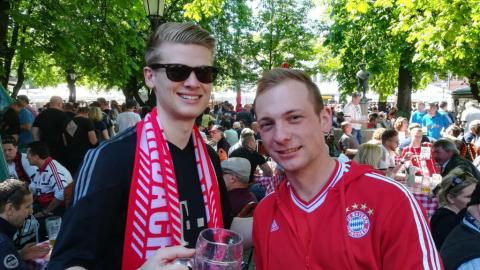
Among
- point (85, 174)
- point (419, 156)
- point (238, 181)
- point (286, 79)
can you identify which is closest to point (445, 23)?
point (419, 156)

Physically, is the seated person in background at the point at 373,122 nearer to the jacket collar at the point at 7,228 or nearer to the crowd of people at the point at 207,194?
the jacket collar at the point at 7,228

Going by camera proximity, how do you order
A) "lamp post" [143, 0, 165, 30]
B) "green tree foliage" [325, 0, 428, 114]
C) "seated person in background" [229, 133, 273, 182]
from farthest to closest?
"green tree foliage" [325, 0, 428, 114], "seated person in background" [229, 133, 273, 182], "lamp post" [143, 0, 165, 30]

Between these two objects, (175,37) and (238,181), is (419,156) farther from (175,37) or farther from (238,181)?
(175,37)

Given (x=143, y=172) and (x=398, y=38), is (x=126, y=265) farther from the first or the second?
(x=398, y=38)

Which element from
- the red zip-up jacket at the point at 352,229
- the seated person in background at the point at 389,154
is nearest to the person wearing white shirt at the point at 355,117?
the seated person in background at the point at 389,154

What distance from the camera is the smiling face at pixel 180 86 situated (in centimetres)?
171

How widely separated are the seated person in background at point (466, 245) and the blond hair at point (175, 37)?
1.96 metres

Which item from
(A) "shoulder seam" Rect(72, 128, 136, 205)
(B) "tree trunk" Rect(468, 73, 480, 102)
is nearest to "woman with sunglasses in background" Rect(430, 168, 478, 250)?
(A) "shoulder seam" Rect(72, 128, 136, 205)

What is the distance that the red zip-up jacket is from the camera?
137cm

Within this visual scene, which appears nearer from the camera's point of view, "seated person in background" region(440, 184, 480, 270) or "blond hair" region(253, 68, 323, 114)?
"blond hair" region(253, 68, 323, 114)

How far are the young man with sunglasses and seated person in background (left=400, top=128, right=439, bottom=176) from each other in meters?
6.48

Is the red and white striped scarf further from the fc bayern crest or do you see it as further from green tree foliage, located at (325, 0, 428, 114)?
green tree foliage, located at (325, 0, 428, 114)

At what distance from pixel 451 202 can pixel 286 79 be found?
3335 mm

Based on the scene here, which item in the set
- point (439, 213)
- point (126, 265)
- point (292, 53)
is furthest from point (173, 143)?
point (292, 53)
